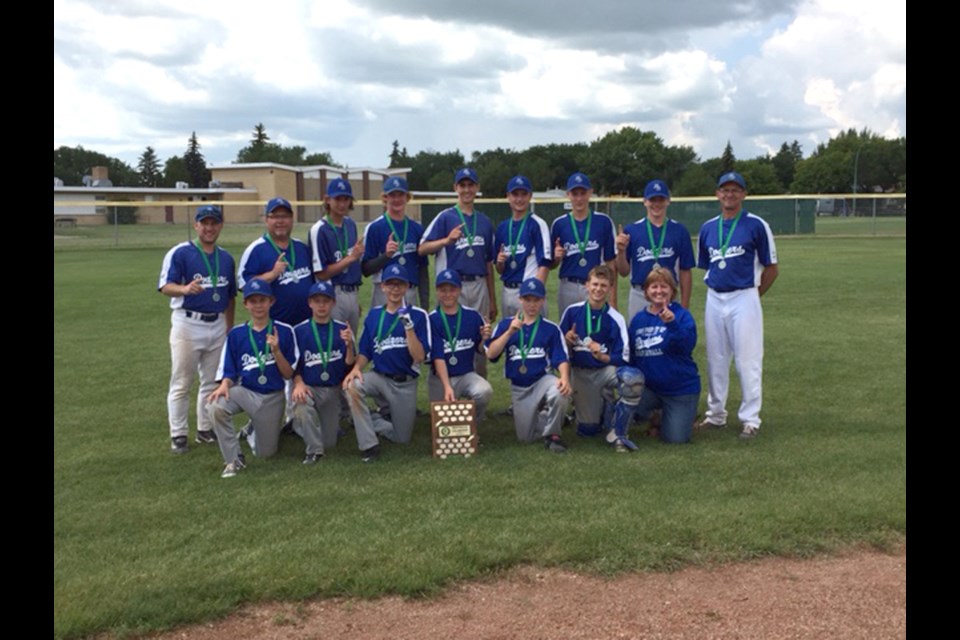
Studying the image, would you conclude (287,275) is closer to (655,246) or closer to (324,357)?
(324,357)

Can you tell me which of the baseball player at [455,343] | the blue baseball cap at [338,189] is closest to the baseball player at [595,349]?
the baseball player at [455,343]

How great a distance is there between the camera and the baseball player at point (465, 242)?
7.20 m

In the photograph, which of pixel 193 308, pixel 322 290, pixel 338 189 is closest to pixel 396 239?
pixel 338 189

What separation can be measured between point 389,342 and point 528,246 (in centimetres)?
164

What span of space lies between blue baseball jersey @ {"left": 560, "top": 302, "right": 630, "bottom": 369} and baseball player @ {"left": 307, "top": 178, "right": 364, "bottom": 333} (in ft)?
6.52

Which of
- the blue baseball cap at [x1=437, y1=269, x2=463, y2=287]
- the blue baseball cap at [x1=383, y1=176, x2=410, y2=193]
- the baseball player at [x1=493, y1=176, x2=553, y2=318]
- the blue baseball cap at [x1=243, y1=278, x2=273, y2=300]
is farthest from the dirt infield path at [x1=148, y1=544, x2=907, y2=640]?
the blue baseball cap at [x1=383, y1=176, x2=410, y2=193]

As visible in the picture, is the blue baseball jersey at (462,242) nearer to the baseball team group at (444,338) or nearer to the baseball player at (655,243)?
the baseball team group at (444,338)

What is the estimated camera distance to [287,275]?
674cm

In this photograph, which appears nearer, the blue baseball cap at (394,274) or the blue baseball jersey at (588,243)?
the blue baseball cap at (394,274)

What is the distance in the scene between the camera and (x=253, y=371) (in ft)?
20.4

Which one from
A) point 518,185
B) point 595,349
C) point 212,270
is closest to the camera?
point 595,349

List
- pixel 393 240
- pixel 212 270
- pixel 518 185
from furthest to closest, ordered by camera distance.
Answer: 1. pixel 393 240
2. pixel 518 185
3. pixel 212 270

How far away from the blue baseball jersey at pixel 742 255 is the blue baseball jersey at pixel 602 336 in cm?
97
